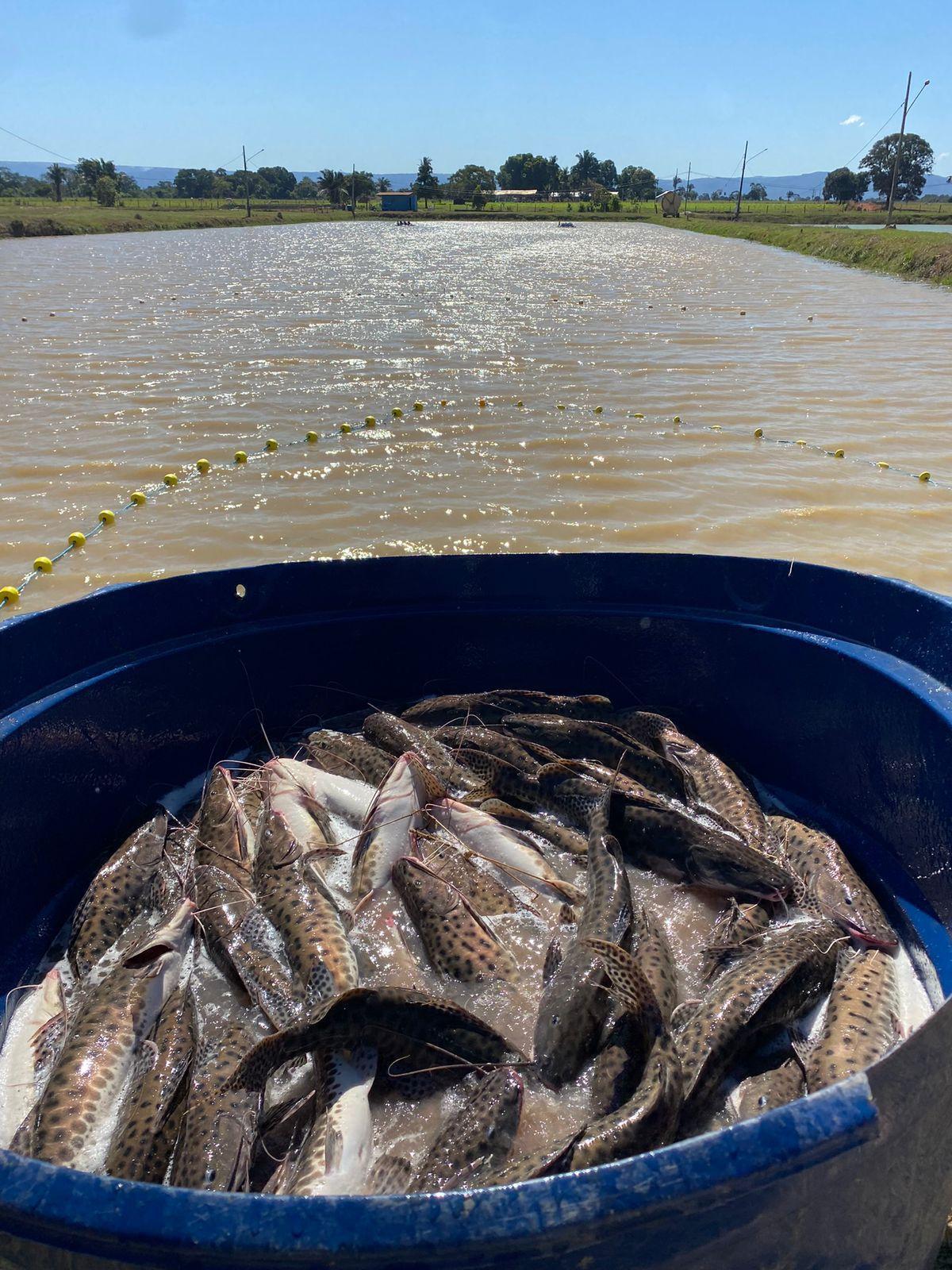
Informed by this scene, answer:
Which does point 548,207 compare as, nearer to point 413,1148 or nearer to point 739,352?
point 739,352

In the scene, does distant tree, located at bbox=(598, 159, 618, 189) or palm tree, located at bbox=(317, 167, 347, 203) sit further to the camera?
distant tree, located at bbox=(598, 159, 618, 189)

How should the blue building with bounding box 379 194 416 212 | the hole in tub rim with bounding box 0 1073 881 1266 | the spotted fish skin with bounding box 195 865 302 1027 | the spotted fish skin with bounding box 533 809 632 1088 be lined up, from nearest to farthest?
the hole in tub rim with bounding box 0 1073 881 1266 < the spotted fish skin with bounding box 533 809 632 1088 < the spotted fish skin with bounding box 195 865 302 1027 < the blue building with bounding box 379 194 416 212

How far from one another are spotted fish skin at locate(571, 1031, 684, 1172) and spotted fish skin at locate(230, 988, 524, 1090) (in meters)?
0.57

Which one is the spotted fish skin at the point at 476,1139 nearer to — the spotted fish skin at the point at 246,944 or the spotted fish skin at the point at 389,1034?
the spotted fish skin at the point at 389,1034

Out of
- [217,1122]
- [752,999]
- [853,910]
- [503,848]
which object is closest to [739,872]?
[853,910]

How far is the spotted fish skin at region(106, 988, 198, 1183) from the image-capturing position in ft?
9.52

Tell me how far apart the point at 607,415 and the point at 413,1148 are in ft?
41.7

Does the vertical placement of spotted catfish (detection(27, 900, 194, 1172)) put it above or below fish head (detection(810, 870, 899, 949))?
below

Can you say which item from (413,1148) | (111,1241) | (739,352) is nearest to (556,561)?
(413,1148)

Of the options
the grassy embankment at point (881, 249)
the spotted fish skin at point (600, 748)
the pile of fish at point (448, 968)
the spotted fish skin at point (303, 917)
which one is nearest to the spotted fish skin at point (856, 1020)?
the pile of fish at point (448, 968)

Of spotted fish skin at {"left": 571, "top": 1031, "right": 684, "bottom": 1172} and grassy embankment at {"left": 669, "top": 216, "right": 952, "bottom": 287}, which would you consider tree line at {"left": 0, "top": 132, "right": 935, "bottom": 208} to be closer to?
grassy embankment at {"left": 669, "top": 216, "right": 952, "bottom": 287}

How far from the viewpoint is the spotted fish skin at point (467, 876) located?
419cm

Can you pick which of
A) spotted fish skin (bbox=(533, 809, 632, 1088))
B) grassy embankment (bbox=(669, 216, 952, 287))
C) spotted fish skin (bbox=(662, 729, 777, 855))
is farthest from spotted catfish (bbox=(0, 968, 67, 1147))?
grassy embankment (bbox=(669, 216, 952, 287))

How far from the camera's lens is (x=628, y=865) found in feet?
14.7
